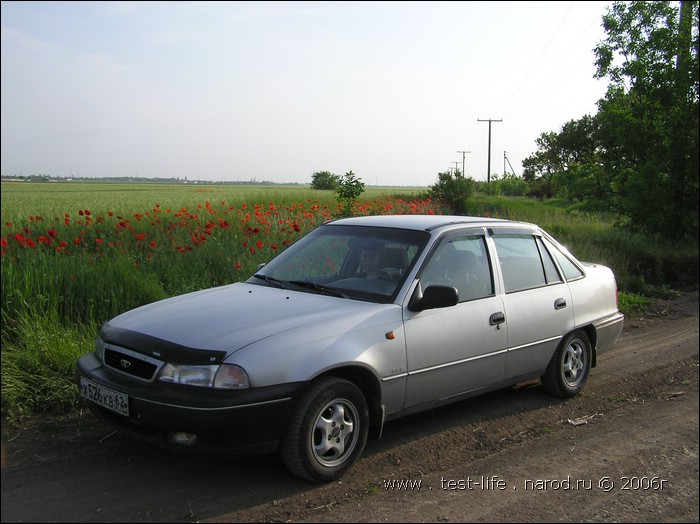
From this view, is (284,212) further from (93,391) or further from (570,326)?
(93,391)

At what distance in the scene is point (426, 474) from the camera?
4195mm

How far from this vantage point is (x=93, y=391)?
4.19m

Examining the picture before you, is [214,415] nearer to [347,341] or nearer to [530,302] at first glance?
[347,341]

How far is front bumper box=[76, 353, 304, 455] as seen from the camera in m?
3.66

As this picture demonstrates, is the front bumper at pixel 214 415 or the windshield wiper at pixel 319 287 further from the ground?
the windshield wiper at pixel 319 287

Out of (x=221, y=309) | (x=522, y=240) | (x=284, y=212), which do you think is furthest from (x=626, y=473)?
(x=284, y=212)

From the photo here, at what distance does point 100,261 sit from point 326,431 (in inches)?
194

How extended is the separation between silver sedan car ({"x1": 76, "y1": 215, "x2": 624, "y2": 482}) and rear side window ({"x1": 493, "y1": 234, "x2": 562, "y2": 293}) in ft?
0.05

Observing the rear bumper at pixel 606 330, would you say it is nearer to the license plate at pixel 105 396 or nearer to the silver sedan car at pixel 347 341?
the silver sedan car at pixel 347 341

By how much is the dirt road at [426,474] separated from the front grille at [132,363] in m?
0.64

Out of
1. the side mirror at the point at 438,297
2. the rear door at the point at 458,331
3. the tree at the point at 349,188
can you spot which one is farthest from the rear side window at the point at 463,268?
the tree at the point at 349,188

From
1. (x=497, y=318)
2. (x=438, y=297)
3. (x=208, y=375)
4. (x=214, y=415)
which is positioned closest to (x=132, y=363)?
(x=208, y=375)

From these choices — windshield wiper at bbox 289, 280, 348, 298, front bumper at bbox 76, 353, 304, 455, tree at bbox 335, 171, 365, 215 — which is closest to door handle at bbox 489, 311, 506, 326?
windshield wiper at bbox 289, 280, 348, 298

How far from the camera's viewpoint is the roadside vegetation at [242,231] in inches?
207
